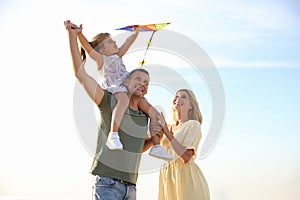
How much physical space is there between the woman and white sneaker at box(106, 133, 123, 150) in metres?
0.90

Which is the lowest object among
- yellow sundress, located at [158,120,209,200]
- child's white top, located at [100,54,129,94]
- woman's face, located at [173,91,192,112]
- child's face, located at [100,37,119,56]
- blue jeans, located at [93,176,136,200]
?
blue jeans, located at [93,176,136,200]

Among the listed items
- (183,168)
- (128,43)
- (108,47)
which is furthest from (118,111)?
(183,168)

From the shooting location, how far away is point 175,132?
3443 millimetres

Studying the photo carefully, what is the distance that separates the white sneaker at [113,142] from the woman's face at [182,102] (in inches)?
45.0

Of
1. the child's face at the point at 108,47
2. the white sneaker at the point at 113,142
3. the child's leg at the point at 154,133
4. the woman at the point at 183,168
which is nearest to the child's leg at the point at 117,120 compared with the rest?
the white sneaker at the point at 113,142

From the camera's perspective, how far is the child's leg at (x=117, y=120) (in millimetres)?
2336

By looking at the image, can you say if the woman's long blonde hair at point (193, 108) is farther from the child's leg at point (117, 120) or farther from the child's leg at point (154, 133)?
the child's leg at point (117, 120)

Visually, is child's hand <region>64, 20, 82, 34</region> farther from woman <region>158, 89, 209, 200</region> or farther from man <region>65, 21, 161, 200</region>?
woman <region>158, 89, 209, 200</region>

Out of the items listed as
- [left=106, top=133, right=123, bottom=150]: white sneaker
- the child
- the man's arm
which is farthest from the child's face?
[left=106, top=133, right=123, bottom=150]: white sneaker

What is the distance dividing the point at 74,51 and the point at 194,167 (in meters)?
1.40

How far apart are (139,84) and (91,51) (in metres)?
0.54

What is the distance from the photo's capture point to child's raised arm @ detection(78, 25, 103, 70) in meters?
2.88

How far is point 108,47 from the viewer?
3203mm

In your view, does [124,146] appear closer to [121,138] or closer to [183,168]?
[121,138]
